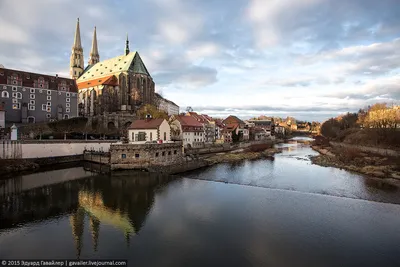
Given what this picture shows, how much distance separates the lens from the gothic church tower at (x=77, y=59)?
4210 inches

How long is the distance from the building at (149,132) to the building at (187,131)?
53.2 ft

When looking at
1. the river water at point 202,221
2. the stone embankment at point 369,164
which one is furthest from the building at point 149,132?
the stone embankment at point 369,164

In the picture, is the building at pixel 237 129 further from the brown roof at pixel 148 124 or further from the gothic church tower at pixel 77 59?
the gothic church tower at pixel 77 59

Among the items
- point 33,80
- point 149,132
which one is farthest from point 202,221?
point 33,80

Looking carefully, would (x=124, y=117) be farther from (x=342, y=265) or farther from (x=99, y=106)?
(x=342, y=265)

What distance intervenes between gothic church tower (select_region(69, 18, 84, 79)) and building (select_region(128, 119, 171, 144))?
79510 mm

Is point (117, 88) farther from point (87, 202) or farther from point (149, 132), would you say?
point (87, 202)

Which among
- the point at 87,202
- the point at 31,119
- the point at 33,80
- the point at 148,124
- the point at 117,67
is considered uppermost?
the point at 117,67

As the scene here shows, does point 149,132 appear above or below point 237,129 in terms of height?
below

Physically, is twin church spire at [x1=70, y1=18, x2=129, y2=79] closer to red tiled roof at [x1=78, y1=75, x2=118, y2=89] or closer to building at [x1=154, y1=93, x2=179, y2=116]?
red tiled roof at [x1=78, y1=75, x2=118, y2=89]

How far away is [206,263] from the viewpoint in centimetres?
1357

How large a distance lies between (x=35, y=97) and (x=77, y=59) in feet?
163

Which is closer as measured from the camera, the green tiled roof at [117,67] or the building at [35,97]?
the building at [35,97]

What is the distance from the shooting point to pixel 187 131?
64188mm
